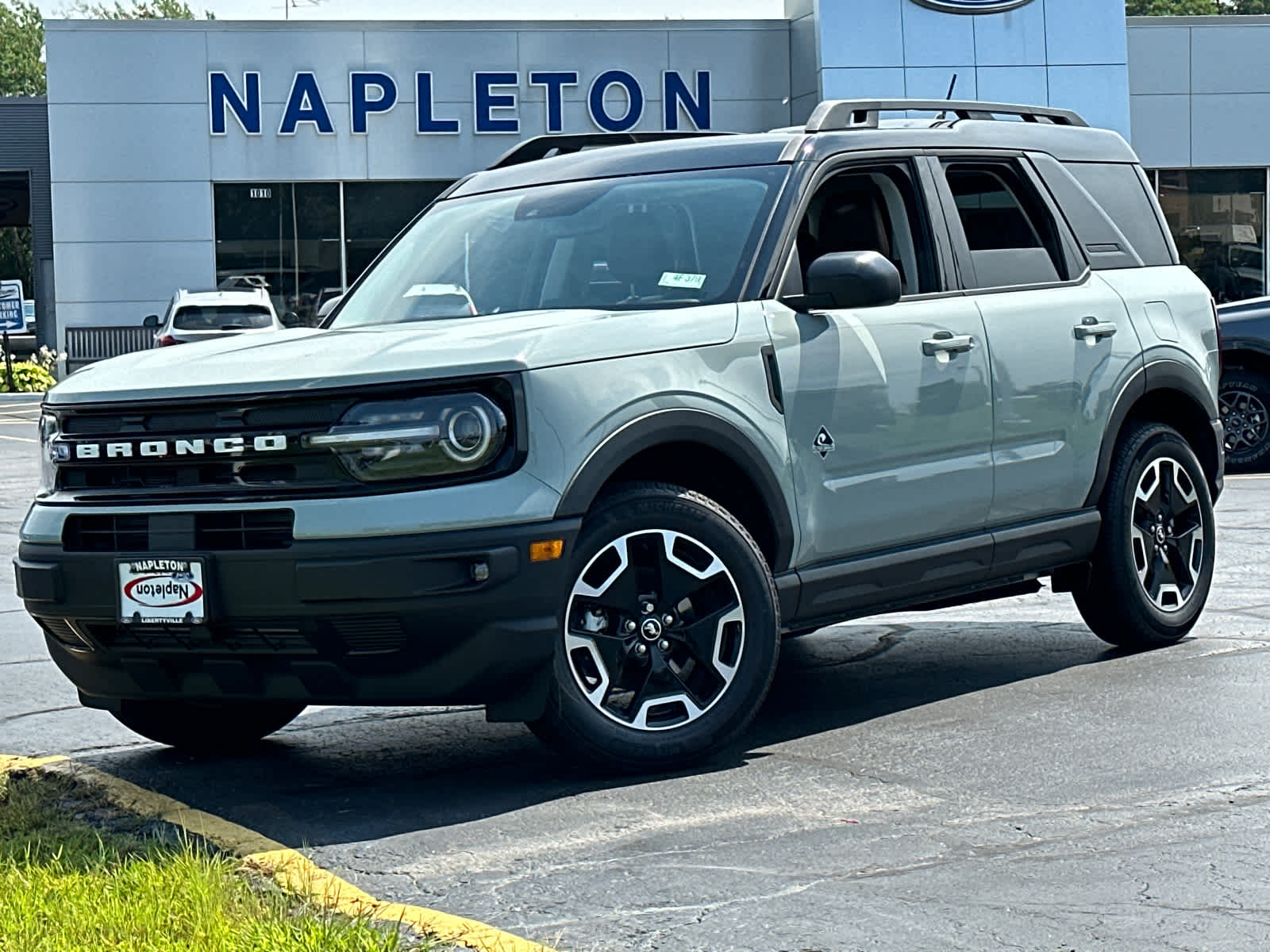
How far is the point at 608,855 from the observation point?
464 cm

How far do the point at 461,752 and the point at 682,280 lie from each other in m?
1.64

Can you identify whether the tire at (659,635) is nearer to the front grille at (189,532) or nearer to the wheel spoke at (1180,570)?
the front grille at (189,532)

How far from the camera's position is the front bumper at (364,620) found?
197 inches

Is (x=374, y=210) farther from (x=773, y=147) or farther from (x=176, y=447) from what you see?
(x=176, y=447)

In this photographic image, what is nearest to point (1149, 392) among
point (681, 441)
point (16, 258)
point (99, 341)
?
point (681, 441)

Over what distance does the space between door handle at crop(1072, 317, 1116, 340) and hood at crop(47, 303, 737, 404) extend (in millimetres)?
1719

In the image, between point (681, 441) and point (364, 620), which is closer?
point (364, 620)

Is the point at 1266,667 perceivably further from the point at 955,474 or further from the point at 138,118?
the point at 138,118

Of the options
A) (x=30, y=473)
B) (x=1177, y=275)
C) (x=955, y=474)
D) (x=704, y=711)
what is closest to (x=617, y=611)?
(x=704, y=711)

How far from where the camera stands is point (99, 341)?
3275 cm

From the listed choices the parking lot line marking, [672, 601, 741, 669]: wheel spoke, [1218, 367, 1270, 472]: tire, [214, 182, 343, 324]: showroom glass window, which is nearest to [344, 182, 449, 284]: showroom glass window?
[214, 182, 343, 324]: showroom glass window

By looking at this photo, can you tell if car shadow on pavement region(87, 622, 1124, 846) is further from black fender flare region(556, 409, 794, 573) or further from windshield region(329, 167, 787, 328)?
windshield region(329, 167, 787, 328)

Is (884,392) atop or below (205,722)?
atop

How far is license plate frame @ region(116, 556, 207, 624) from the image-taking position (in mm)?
5113
